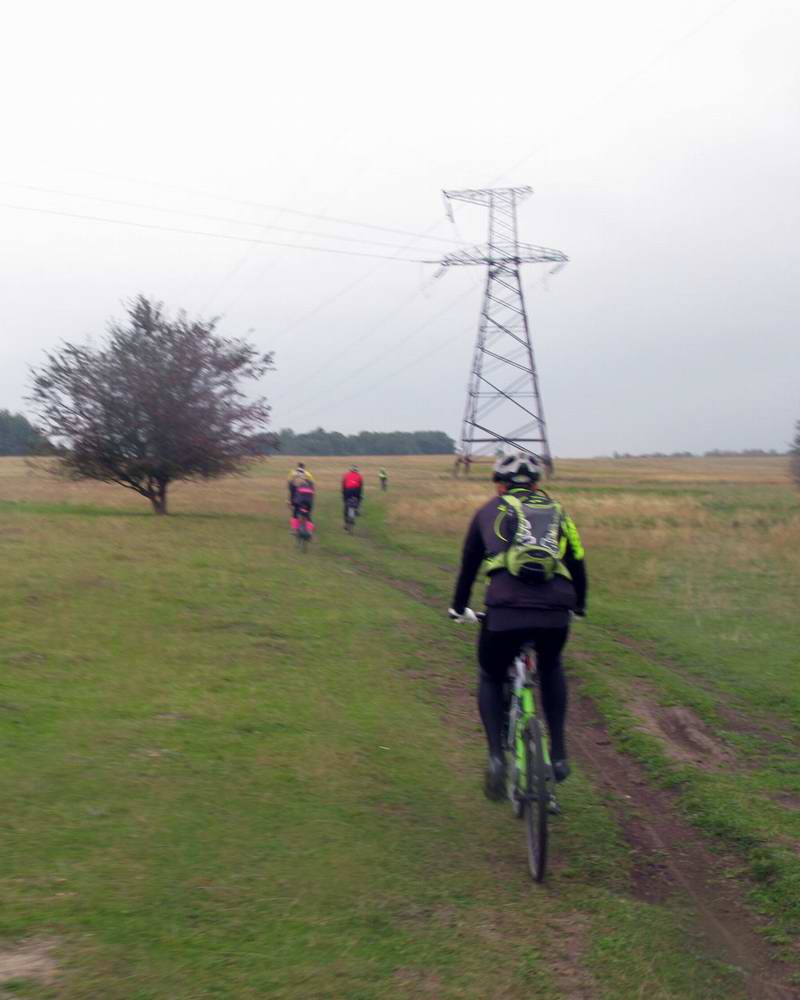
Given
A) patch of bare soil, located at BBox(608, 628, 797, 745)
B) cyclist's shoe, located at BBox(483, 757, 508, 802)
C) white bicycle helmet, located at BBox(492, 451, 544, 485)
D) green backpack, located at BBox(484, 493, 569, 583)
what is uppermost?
white bicycle helmet, located at BBox(492, 451, 544, 485)

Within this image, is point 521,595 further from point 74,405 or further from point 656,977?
point 74,405

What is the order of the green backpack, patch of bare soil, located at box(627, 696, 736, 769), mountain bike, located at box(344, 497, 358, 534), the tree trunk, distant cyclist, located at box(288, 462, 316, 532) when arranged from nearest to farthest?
the green backpack < patch of bare soil, located at box(627, 696, 736, 769) < distant cyclist, located at box(288, 462, 316, 532) < mountain bike, located at box(344, 497, 358, 534) < the tree trunk

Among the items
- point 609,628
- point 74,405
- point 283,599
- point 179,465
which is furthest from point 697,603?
point 74,405

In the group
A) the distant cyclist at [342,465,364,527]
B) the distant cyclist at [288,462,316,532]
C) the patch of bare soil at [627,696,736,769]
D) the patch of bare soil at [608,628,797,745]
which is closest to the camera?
the patch of bare soil at [627,696,736,769]

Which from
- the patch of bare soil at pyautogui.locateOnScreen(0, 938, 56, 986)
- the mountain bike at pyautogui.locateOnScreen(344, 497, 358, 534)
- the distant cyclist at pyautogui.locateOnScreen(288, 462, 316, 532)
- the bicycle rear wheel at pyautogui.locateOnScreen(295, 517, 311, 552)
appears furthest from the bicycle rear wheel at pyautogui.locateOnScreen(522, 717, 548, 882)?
the mountain bike at pyautogui.locateOnScreen(344, 497, 358, 534)

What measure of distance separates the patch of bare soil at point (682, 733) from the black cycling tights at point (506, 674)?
89.1 inches

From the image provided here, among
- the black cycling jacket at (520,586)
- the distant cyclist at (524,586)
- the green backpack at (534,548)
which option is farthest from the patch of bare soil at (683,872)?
the green backpack at (534,548)

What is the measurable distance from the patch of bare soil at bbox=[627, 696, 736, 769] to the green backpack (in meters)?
2.94

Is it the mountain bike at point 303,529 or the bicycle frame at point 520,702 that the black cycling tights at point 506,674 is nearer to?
the bicycle frame at point 520,702

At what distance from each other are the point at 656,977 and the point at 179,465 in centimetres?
2740

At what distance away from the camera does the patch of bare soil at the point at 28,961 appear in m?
3.51

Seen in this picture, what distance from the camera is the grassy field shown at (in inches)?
156

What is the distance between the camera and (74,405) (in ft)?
97.2

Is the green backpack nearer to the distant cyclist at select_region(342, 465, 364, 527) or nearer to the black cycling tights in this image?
the black cycling tights
